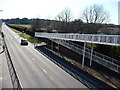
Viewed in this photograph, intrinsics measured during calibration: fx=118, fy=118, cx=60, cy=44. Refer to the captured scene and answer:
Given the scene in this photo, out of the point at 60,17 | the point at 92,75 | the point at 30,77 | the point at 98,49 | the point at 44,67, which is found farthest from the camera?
the point at 60,17

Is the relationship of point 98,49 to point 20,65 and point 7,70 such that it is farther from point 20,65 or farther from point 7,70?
point 7,70

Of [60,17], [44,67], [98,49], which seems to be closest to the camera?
[44,67]

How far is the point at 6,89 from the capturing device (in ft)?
30.8

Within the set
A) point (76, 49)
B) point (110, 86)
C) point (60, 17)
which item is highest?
point (60, 17)

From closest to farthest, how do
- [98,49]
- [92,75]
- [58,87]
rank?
[58,87]
[92,75]
[98,49]

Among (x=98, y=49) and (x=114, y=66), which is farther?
(x=98, y=49)

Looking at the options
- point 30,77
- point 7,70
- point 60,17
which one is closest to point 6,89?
point 30,77

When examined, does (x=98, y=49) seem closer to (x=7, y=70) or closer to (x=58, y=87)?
(x=58, y=87)

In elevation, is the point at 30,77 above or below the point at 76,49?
below

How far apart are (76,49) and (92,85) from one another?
8.43 m

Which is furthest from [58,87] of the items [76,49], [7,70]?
[76,49]

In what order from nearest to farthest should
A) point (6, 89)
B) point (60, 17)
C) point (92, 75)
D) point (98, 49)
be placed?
1. point (6, 89)
2. point (92, 75)
3. point (98, 49)
4. point (60, 17)

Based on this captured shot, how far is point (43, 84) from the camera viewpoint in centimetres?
1042

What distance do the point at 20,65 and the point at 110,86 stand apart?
1047 cm
